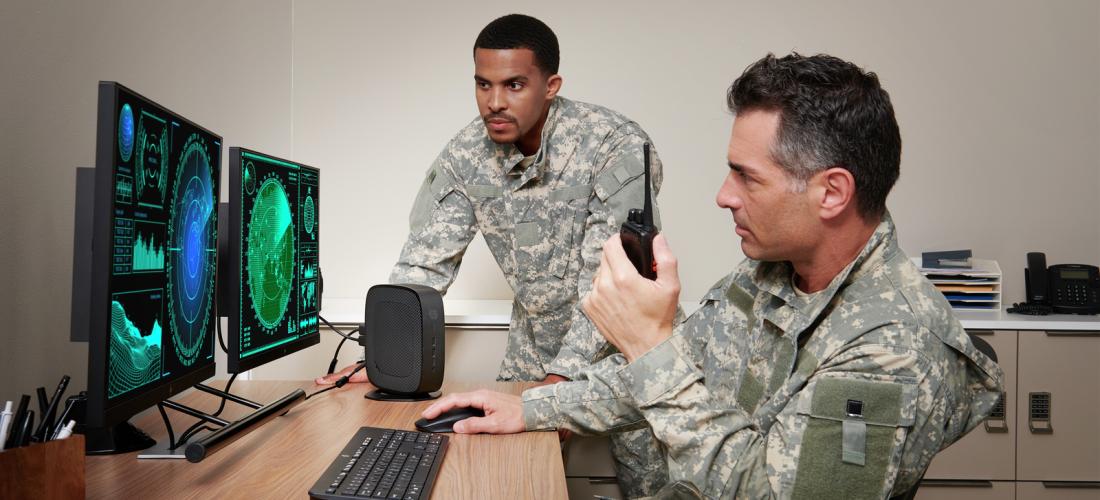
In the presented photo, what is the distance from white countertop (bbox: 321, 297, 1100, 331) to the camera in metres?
2.43

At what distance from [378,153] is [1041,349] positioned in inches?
87.9

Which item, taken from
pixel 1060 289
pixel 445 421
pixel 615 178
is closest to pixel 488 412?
pixel 445 421

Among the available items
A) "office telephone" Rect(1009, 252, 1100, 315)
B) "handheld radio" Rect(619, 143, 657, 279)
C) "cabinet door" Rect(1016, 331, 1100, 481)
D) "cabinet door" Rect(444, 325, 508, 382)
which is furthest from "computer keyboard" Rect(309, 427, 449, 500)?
"office telephone" Rect(1009, 252, 1100, 315)

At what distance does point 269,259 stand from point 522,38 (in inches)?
36.7

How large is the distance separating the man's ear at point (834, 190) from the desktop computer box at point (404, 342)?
0.78 metres

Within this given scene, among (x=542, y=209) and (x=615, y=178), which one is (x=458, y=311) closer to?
(x=542, y=209)

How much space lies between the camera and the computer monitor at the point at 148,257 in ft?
2.94

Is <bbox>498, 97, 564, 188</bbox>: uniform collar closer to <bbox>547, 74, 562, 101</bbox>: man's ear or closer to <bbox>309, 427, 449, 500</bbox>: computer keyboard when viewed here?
<bbox>547, 74, 562, 101</bbox>: man's ear

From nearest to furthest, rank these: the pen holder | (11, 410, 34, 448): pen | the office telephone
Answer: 1. the pen holder
2. (11, 410, 34, 448): pen
3. the office telephone

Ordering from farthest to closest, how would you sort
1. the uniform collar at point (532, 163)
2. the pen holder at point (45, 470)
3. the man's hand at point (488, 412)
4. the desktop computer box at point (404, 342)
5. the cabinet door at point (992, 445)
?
the cabinet door at point (992, 445) < the uniform collar at point (532, 163) < the desktop computer box at point (404, 342) < the man's hand at point (488, 412) < the pen holder at point (45, 470)

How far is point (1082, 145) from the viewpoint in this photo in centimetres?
306

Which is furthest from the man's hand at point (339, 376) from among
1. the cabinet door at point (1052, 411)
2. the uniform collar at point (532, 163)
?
the cabinet door at point (1052, 411)

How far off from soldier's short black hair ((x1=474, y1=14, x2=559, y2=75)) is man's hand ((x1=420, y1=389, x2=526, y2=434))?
0.98 m

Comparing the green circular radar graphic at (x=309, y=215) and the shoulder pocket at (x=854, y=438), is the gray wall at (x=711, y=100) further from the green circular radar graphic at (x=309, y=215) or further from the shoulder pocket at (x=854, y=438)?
the shoulder pocket at (x=854, y=438)
